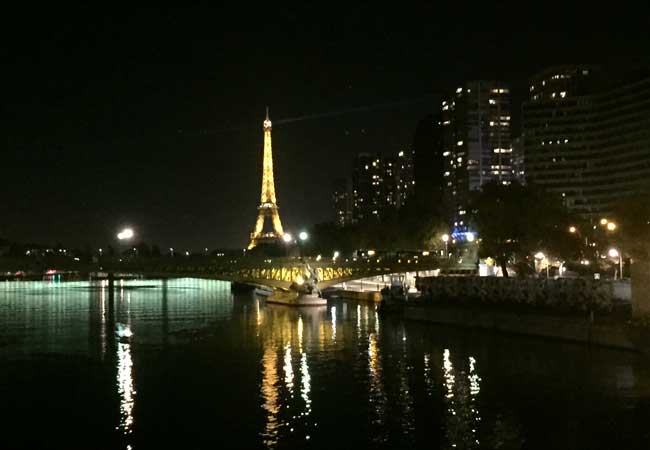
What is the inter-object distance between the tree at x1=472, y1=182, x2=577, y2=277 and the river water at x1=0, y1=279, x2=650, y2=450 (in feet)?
78.7

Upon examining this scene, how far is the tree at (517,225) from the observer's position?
9538 cm

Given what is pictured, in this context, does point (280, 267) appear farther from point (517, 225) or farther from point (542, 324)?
point (542, 324)

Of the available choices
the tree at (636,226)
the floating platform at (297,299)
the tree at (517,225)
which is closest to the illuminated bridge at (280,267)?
the floating platform at (297,299)

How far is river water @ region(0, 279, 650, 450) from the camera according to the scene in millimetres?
36219

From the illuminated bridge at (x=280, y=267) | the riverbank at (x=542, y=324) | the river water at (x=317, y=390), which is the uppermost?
the illuminated bridge at (x=280, y=267)

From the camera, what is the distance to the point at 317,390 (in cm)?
4659

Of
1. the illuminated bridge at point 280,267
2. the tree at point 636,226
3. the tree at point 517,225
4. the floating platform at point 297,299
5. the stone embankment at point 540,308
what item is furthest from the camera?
the floating platform at point 297,299

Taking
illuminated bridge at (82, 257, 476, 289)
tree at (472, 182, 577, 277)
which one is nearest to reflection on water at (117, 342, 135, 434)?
illuminated bridge at (82, 257, 476, 289)

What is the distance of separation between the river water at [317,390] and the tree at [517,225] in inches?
944

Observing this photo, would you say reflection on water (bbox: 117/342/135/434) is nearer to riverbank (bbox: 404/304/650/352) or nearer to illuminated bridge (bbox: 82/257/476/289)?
riverbank (bbox: 404/304/650/352)

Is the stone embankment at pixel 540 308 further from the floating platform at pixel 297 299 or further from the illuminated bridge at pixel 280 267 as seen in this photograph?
the illuminated bridge at pixel 280 267

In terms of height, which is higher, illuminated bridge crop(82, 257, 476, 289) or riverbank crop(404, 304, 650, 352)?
illuminated bridge crop(82, 257, 476, 289)

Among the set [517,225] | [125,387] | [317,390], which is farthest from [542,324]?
[125,387]

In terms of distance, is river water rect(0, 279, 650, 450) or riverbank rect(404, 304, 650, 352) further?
riverbank rect(404, 304, 650, 352)
